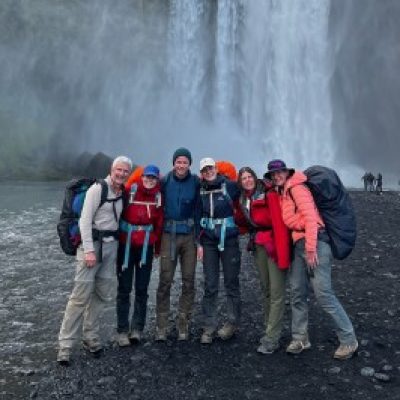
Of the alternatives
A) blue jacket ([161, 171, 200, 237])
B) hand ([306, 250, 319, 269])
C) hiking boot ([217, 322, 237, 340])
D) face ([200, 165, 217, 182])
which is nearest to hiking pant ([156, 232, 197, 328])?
blue jacket ([161, 171, 200, 237])

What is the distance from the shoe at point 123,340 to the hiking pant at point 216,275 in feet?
4.40

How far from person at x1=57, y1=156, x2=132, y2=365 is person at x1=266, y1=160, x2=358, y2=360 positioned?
240 centimetres

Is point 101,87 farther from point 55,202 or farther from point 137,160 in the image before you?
point 55,202

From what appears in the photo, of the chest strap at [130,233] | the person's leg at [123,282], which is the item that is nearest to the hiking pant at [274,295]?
the chest strap at [130,233]

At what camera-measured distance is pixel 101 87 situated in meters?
76.0

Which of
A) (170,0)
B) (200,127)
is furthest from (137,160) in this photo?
(170,0)

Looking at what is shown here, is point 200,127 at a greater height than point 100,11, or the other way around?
point 100,11

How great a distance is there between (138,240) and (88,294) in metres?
1.12

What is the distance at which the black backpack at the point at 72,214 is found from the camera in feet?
21.0

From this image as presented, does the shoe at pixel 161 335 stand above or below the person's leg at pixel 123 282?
below

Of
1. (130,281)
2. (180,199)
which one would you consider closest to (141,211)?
(180,199)

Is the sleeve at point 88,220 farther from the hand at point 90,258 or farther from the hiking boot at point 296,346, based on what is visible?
the hiking boot at point 296,346

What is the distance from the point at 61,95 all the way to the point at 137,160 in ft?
65.7

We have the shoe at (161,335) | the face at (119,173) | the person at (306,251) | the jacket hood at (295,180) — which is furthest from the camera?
the shoe at (161,335)
